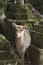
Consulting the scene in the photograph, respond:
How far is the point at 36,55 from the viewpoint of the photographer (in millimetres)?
10859

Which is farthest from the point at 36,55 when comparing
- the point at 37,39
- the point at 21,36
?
the point at 21,36

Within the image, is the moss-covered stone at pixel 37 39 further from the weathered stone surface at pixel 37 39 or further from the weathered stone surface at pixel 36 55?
the weathered stone surface at pixel 36 55

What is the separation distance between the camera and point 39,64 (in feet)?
34.6

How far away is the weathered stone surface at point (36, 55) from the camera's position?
10.5m

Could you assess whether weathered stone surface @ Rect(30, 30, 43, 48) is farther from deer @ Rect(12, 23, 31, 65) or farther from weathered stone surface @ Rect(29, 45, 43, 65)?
deer @ Rect(12, 23, 31, 65)

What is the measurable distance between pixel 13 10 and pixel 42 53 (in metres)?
9.07

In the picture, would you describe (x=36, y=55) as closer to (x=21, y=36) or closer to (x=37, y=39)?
(x=37, y=39)

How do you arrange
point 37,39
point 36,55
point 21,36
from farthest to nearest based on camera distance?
point 37,39, point 36,55, point 21,36

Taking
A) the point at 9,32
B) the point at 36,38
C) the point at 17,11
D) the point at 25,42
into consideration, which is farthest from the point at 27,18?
the point at 25,42

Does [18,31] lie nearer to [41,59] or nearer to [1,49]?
[1,49]

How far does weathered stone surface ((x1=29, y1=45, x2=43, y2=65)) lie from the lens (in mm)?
10468

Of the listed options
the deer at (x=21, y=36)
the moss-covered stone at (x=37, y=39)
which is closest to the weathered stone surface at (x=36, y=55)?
the moss-covered stone at (x=37, y=39)

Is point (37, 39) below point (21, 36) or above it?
below

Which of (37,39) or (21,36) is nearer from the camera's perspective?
(21,36)
